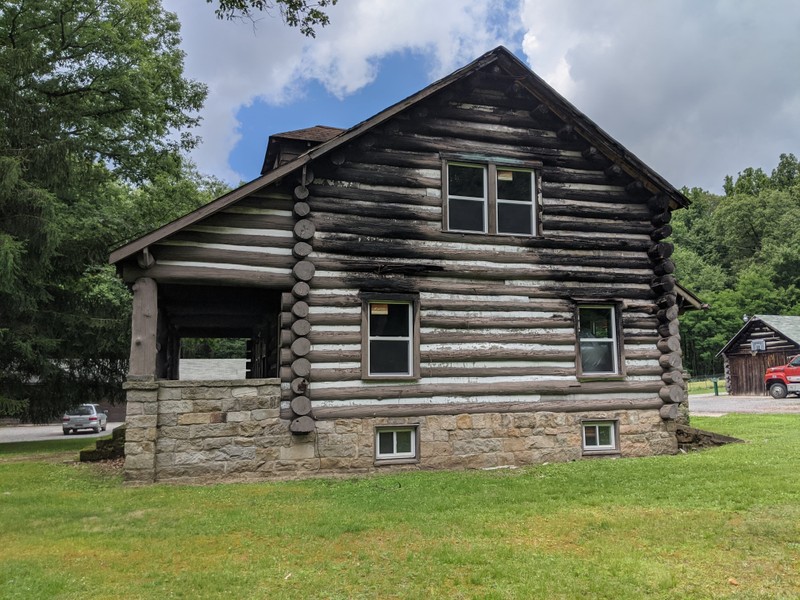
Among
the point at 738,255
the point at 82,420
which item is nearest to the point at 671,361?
the point at 82,420

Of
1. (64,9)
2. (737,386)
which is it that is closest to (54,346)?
(64,9)

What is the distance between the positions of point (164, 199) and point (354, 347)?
16.8 m

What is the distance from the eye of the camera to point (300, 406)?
10.3 meters

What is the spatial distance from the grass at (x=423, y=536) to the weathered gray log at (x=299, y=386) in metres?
1.55

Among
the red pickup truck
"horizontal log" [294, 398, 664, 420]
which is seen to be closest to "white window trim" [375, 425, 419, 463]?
"horizontal log" [294, 398, 664, 420]

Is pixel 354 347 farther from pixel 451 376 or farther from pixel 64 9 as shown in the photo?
pixel 64 9

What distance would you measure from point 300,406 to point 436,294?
3.33m

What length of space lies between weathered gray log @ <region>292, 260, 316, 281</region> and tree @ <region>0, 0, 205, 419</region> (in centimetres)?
890

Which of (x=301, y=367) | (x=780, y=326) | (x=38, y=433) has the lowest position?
(x=38, y=433)

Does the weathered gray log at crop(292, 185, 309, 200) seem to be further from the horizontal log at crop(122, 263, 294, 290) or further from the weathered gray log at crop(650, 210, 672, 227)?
the weathered gray log at crop(650, 210, 672, 227)

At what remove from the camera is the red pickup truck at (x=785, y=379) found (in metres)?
32.2

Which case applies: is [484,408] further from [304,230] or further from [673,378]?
[304,230]

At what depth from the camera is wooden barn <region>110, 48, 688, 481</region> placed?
1015 centimetres

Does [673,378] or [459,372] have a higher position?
[459,372]
